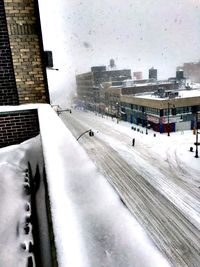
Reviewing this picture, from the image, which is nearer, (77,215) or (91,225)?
(91,225)

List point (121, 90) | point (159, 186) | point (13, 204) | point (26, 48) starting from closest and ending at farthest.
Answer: point (13, 204) < point (26, 48) < point (159, 186) < point (121, 90)

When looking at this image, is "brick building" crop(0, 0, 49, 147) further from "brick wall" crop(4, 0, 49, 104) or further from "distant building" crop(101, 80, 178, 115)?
"distant building" crop(101, 80, 178, 115)

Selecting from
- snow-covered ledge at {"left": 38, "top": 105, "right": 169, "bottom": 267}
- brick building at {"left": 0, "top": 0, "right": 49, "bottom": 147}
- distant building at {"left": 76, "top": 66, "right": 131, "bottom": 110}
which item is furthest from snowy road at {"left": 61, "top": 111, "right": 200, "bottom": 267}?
distant building at {"left": 76, "top": 66, "right": 131, "bottom": 110}

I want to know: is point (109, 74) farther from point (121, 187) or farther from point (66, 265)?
point (66, 265)

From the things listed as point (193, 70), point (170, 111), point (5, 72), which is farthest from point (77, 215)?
point (193, 70)

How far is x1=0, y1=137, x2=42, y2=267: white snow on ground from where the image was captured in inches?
91.7

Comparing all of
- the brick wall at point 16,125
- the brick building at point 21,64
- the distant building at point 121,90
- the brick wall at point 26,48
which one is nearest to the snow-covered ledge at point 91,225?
the brick wall at point 16,125

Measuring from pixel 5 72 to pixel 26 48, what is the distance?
93 centimetres

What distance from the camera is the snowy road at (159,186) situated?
11.9 meters

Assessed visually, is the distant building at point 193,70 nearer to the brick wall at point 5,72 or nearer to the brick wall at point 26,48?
the brick wall at point 26,48

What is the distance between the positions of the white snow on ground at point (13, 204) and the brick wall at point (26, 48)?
9.77 feet

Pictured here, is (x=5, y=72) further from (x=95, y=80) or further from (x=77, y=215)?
(x=95, y=80)

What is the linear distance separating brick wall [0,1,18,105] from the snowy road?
4.58 m

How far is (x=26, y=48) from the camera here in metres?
7.55
